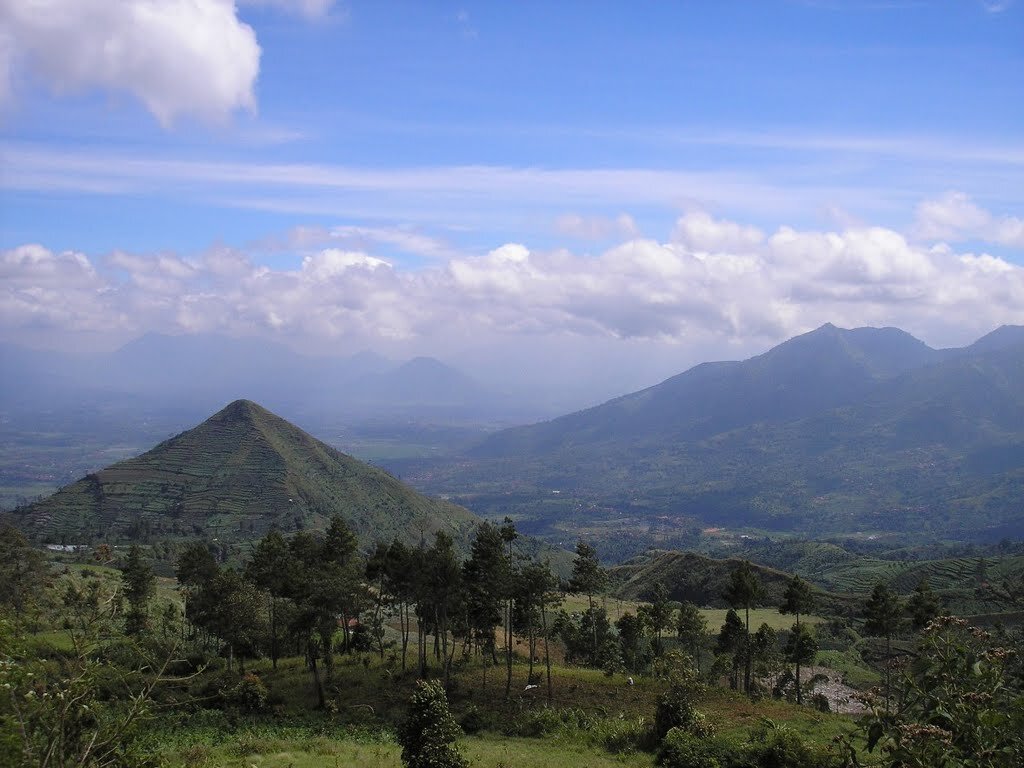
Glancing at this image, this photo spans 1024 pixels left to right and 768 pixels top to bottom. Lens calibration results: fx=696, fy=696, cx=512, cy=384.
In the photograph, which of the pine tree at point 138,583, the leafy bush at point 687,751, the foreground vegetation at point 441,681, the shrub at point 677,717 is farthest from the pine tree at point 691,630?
the pine tree at point 138,583

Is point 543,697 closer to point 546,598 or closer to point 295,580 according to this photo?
point 546,598

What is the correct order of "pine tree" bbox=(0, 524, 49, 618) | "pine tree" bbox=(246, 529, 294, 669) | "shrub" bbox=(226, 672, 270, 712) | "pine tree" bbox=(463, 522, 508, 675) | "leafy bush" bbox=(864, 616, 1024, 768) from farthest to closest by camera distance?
"pine tree" bbox=(0, 524, 49, 618)
"pine tree" bbox=(246, 529, 294, 669)
"pine tree" bbox=(463, 522, 508, 675)
"shrub" bbox=(226, 672, 270, 712)
"leafy bush" bbox=(864, 616, 1024, 768)

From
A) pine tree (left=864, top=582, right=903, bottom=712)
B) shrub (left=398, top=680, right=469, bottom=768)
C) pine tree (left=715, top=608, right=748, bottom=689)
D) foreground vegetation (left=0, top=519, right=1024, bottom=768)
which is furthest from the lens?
pine tree (left=715, top=608, right=748, bottom=689)

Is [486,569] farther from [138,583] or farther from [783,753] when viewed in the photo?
[138,583]

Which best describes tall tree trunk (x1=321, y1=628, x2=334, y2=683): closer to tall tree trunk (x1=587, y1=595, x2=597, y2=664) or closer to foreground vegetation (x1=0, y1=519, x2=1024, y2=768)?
foreground vegetation (x1=0, y1=519, x2=1024, y2=768)

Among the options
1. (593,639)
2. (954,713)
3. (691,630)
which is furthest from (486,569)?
(954,713)

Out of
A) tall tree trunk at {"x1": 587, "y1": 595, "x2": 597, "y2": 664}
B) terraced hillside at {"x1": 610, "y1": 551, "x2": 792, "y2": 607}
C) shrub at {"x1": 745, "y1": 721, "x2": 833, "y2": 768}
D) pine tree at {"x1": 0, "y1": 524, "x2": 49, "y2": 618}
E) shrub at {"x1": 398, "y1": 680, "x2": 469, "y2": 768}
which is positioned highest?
pine tree at {"x1": 0, "y1": 524, "x2": 49, "y2": 618}

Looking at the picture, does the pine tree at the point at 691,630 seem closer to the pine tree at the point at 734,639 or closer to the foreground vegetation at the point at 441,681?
the foreground vegetation at the point at 441,681

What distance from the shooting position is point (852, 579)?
167250 millimetres

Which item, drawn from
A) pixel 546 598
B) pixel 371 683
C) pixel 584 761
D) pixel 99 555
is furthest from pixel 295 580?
pixel 99 555

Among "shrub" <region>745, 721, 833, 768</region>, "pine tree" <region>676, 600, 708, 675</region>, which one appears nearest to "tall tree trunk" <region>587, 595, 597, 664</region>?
"pine tree" <region>676, 600, 708, 675</region>

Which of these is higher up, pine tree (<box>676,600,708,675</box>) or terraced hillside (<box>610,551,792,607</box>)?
pine tree (<box>676,600,708,675</box>)

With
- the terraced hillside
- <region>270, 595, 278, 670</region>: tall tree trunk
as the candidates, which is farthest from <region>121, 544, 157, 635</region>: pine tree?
the terraced hillside

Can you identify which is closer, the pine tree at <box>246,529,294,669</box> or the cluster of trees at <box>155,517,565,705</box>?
the cluster of trees at <box>155,517,565,705</box>
